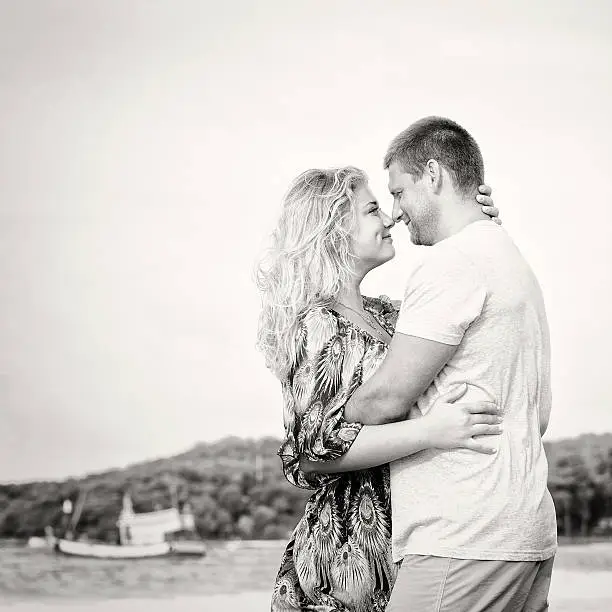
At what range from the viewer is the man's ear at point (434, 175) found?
1805 mm

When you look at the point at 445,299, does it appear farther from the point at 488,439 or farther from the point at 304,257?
the point at 304,257

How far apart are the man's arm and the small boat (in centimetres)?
352

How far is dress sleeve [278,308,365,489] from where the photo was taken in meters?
1.70

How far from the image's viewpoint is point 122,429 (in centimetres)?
484

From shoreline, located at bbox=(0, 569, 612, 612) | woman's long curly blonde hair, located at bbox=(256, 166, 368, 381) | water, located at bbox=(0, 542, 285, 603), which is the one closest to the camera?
woman's long curly blonde hair, located at bbox=(256, 166, 368, 381)

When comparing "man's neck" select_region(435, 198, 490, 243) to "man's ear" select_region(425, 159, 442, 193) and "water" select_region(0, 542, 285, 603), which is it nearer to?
"man's ear" select_region(425, 159, 442, 193)

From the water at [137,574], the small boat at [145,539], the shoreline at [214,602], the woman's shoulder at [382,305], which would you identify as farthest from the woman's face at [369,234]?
the small boat at [145,539]

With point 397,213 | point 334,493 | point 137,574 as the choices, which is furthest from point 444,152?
point 137,574

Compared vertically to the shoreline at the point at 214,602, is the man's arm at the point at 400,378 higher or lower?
higher

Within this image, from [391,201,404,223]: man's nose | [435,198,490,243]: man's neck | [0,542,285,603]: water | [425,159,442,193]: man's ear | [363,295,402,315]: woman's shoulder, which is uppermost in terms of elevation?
[425,159,442,193]: man's ear

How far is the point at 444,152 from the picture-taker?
71.4 inches

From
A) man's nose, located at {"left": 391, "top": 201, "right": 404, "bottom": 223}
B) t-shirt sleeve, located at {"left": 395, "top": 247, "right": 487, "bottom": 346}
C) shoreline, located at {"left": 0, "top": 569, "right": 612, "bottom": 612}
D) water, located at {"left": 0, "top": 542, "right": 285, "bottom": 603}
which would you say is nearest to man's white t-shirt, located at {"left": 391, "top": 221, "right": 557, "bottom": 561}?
t-shirt sleeve, located at {"left": 395, "top": 247, "right": 487, "bottom": 346}

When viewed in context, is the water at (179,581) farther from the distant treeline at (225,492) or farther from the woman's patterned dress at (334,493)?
the woman's patterned dress at (334,493)

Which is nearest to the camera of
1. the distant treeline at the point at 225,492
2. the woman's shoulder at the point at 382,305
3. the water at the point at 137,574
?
the woman's shoulder at the point at 382,305
